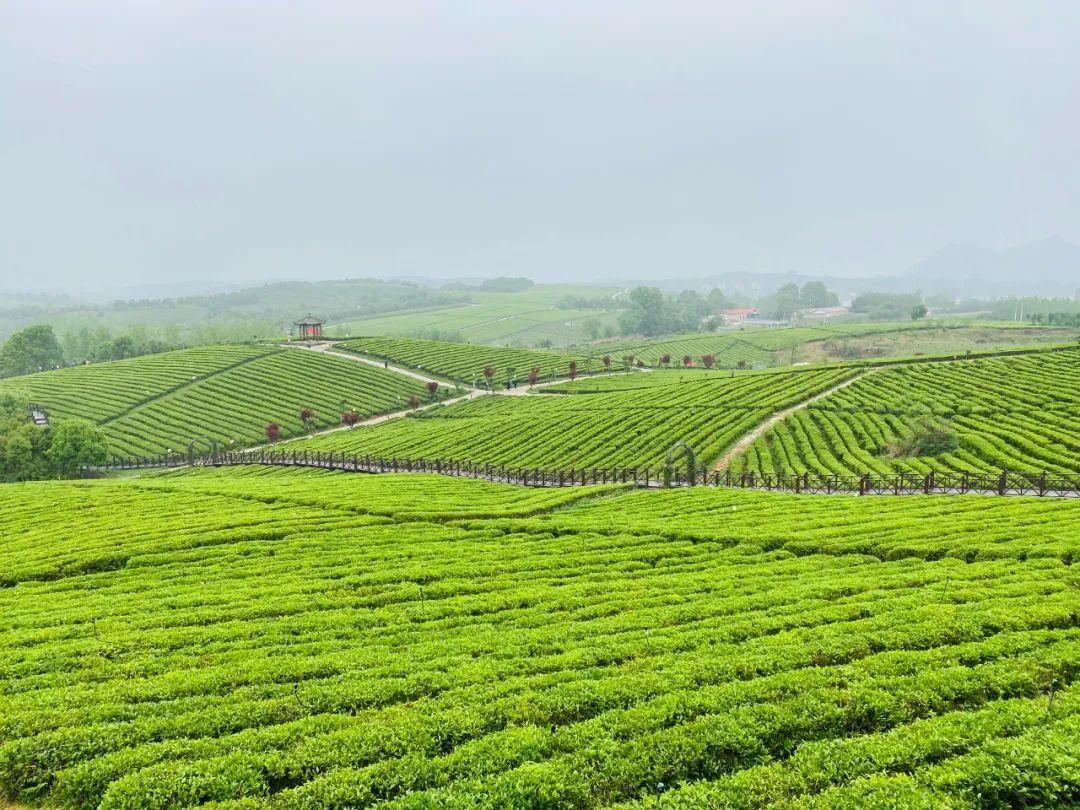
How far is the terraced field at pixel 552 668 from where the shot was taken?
13375 millimetres

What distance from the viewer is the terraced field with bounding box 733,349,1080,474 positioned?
2228 inches

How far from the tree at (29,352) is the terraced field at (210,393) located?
40.1 meters

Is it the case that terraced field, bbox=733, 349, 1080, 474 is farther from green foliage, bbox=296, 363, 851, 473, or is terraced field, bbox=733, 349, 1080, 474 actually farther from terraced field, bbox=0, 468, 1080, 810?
terraced field, bbox=0, 468, 1080, 810

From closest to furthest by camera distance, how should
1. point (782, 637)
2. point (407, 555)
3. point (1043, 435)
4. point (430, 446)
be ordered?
point (782, 637) → point (407, 555) → point (1043, 435) → point (430, 446)

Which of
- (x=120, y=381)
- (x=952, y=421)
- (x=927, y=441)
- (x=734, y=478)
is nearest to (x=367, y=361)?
(x=120, y=381)

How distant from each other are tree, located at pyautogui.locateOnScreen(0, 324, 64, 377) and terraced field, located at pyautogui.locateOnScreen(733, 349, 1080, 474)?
177236 mm

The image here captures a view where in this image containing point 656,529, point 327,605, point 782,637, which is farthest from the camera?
point 656,529

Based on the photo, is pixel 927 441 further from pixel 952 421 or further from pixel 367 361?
pixel 367 361

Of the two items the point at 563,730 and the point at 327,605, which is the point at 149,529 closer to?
the point at 327,605

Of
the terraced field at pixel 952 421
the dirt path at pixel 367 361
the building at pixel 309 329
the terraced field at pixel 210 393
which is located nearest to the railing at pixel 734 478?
the terraced field at pixel 952 421

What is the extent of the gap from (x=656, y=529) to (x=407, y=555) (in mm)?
12405

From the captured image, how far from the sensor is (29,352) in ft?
552

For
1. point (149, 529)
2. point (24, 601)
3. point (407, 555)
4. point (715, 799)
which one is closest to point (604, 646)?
point (715, 799)

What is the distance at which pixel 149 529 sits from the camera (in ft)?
116
